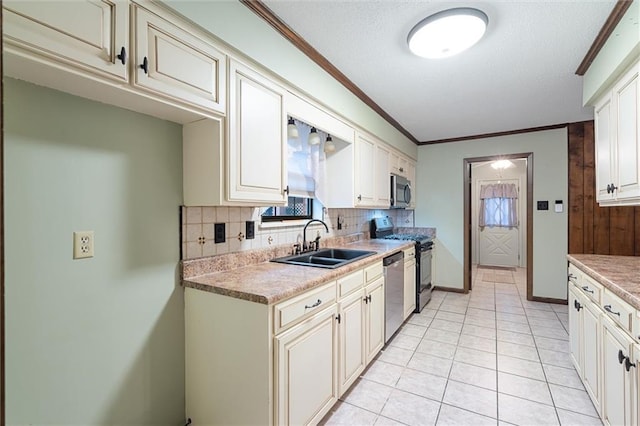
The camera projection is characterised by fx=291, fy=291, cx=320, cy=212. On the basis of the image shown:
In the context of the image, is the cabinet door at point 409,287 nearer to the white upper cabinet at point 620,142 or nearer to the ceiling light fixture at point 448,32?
the white upper cabinet at point 620,142

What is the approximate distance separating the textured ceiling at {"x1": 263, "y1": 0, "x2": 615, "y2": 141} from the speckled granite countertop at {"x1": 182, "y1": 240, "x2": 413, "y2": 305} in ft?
4.93

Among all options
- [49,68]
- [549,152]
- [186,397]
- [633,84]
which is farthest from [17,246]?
[549,152]

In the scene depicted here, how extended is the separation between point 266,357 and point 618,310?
170 cm

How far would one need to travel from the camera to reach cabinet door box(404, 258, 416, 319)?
3163 mm

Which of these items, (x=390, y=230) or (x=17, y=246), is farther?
(x=390, y=230)

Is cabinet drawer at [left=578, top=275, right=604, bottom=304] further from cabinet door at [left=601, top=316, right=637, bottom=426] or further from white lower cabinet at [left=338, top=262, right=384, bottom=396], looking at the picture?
white lower cabinet at [left=338, top=262, right=384, bottom=396]

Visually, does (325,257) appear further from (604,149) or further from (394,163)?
(604,149)

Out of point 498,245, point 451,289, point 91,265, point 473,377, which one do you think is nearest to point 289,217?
point 91,265

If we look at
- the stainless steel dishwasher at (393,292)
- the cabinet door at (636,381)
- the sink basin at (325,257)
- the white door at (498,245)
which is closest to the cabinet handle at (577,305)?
the cabinet door at (636,381)

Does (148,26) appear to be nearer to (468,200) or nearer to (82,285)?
(82,285)

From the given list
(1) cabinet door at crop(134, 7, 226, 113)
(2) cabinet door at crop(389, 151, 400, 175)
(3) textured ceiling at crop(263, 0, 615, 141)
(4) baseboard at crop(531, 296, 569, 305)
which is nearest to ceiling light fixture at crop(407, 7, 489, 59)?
(3) textured ceiling at crop(263, 0, 615, 141)

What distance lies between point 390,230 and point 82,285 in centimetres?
367

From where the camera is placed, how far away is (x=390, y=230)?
4.28 m

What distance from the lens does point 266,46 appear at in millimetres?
1689
